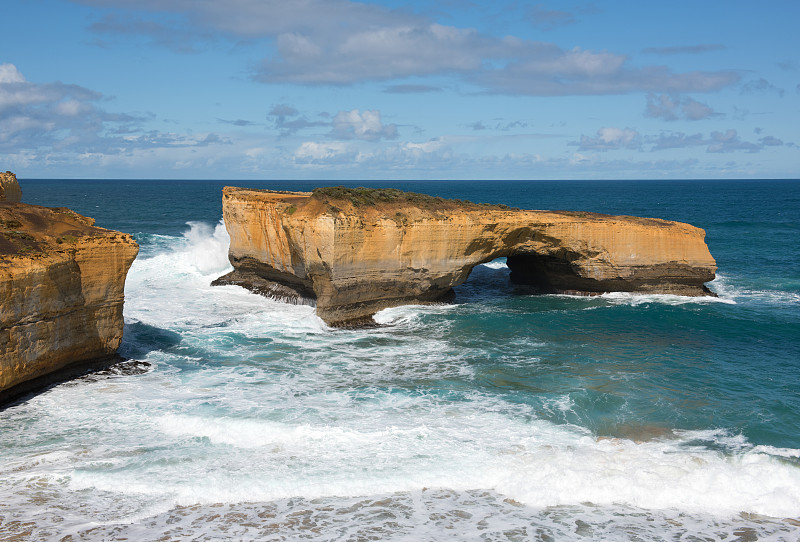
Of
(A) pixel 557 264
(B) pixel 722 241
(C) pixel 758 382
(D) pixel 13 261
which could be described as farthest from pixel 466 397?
(B) pixel 722 241

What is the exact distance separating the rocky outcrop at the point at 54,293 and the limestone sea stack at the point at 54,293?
21mm

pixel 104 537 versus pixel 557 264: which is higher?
pixel 557 264

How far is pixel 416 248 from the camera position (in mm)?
24828

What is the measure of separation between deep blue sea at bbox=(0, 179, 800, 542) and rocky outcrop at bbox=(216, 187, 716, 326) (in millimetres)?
1884

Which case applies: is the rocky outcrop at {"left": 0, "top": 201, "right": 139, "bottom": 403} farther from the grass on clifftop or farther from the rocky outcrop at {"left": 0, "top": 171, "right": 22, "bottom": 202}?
the grass on clifftop

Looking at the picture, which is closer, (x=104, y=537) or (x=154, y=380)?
(x=104, y=537)

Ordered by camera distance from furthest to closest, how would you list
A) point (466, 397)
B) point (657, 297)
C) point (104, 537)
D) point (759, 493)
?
1. point (657, 297)
2. point (466, 397)
3. point (759, 493)
4. point (104, 537)

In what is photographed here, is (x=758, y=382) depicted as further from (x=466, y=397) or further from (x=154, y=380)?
(x=154, y=380)

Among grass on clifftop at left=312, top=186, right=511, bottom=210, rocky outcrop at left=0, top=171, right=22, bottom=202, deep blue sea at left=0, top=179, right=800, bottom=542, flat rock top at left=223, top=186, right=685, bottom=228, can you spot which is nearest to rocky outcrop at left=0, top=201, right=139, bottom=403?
deep blue sea at left=0, top=179, right=800, bottom=542

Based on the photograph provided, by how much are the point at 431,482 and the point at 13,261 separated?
1112 cm

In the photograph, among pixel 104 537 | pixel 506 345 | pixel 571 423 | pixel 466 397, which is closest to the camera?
pixel 104 537

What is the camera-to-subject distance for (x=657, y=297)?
27.9m

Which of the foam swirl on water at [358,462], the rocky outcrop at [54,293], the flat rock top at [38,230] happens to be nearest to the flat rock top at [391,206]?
the foam swirl on water at [358,462]

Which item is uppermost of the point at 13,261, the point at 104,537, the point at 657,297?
the point at 13,261
